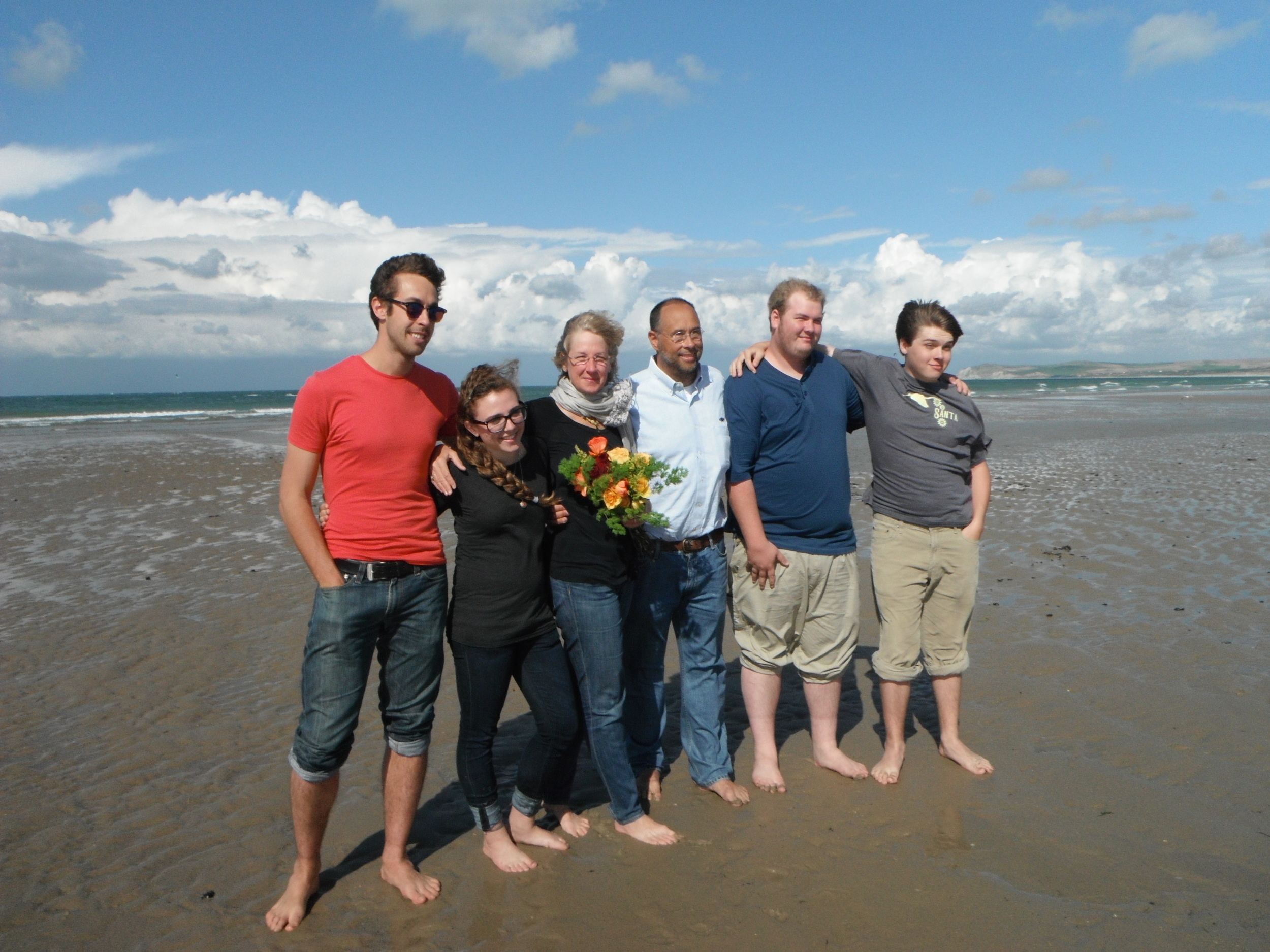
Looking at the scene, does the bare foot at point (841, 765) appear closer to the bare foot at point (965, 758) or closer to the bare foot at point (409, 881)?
the bare foot at point (965, 758)

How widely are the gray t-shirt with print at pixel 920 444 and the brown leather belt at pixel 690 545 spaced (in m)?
0.98

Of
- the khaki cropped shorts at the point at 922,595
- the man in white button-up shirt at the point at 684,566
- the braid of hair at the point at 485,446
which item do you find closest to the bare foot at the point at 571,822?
the man in white button-up shirt at the point at 684,566

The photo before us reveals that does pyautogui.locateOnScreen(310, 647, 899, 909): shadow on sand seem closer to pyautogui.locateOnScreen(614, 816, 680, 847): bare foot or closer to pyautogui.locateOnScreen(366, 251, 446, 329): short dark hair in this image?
pyautogui.locateOnScreen(614, 816, 680, 847): bare foot

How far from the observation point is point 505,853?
3727 millimetres

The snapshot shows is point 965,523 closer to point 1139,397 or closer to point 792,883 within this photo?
point 792,883

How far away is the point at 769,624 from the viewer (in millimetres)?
4336

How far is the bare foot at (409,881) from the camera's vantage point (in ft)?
11.5

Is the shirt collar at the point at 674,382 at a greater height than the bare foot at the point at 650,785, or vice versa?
the shirt collar at the point at 674,382

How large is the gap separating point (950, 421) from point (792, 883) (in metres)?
2.39

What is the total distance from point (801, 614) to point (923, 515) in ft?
2.70

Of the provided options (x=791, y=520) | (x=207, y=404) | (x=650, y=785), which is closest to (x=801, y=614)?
(x=791, y=520)

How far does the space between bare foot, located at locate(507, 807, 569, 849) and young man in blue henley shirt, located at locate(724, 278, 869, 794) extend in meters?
1.15

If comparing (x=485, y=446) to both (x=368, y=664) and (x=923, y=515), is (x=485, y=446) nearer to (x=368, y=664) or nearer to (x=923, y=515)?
(x=368, y=664)

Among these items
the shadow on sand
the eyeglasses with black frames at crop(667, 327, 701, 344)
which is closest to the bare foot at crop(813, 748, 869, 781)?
the shadow on sand
